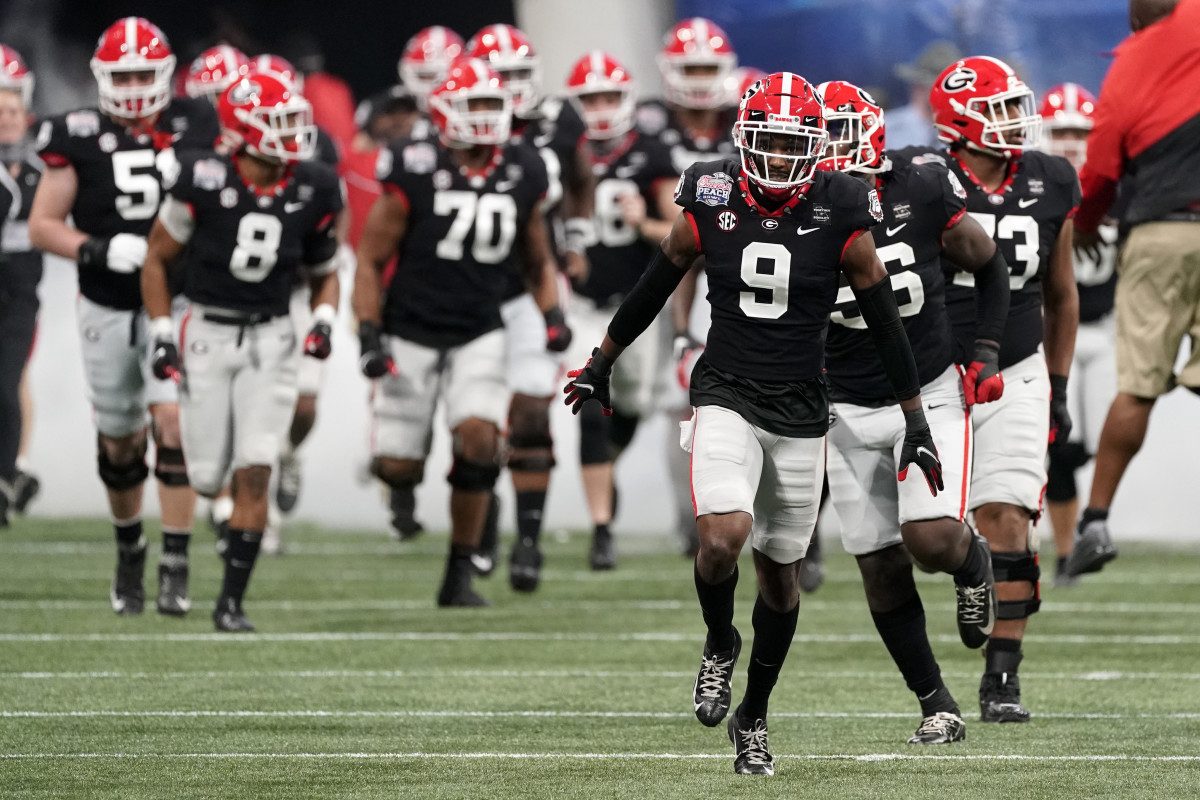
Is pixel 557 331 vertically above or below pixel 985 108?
below

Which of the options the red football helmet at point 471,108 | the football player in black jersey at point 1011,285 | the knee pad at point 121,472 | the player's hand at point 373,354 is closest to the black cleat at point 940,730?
the football player in black jersey at point 1011,285

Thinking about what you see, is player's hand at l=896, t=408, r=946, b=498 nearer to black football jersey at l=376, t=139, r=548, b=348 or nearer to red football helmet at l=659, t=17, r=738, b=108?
black football jersey at l=376, t=139, r=548, b=348

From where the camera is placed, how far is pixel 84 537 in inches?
441

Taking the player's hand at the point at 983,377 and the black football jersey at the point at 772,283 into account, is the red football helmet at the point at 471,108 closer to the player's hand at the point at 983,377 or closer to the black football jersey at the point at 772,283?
the player's hand at the point at 983,377

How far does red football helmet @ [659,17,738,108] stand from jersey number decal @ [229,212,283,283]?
11.2ft

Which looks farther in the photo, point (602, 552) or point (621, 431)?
point (621, 431)

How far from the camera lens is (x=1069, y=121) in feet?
32.2

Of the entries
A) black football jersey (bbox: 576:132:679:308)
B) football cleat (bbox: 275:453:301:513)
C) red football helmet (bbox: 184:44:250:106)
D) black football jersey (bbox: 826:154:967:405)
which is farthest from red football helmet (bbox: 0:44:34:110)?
black football jersey (bbox: 826:154:967:405)

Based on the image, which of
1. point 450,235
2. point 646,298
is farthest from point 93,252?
point 646,298

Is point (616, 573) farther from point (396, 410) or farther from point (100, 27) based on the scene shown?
point (100, 27)

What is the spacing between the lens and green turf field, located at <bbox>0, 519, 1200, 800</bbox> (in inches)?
204

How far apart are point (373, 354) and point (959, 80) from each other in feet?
9.45

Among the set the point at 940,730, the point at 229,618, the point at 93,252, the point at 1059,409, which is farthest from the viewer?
the point at 93,252

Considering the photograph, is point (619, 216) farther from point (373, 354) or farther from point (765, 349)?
point (765, 349)
